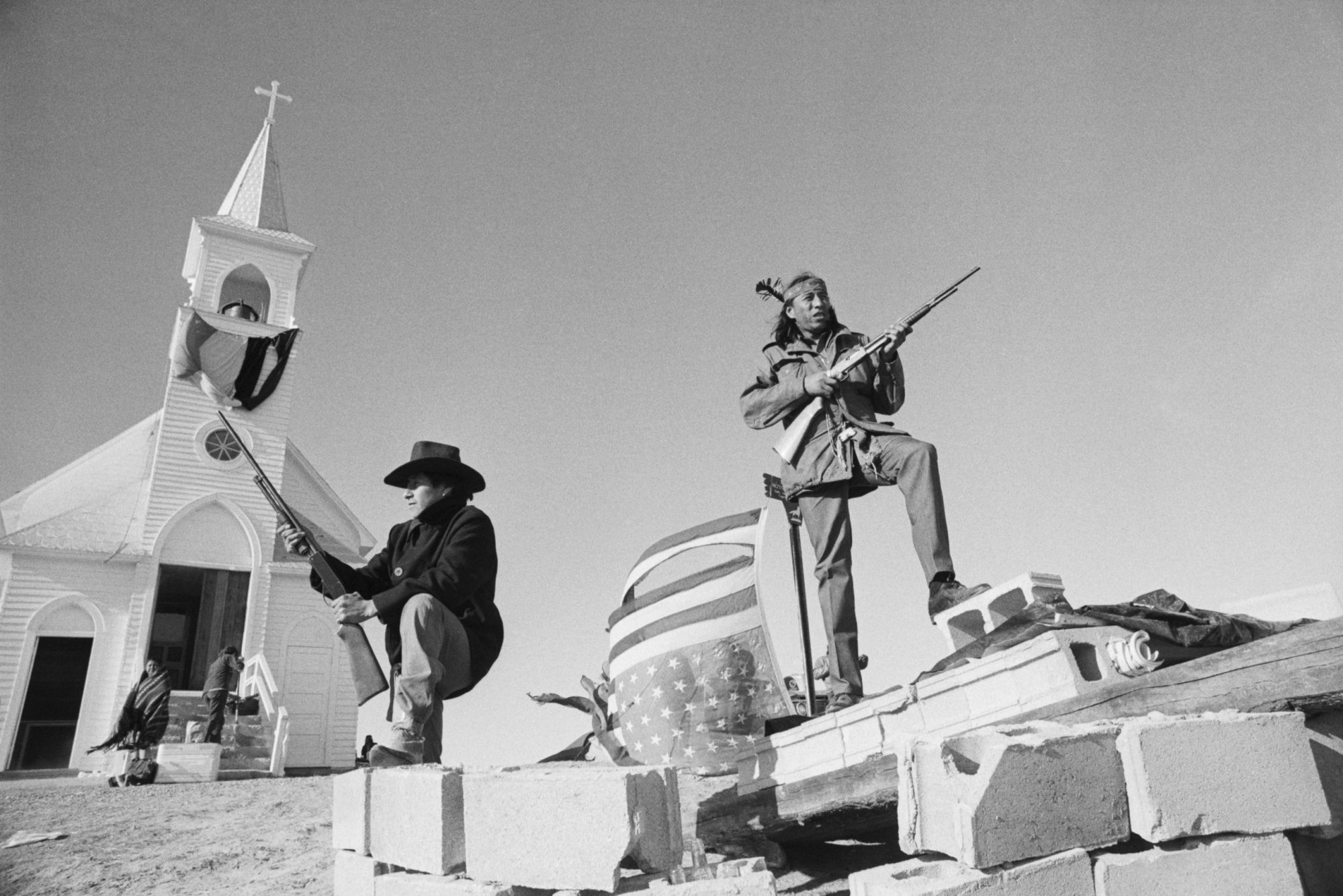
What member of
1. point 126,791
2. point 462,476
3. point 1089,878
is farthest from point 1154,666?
point 126,791

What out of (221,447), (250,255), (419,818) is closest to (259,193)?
(250,255)

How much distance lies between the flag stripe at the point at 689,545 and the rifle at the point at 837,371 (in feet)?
2.35

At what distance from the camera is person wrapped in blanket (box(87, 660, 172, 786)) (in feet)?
41.4

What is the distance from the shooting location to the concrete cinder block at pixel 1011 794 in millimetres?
2373

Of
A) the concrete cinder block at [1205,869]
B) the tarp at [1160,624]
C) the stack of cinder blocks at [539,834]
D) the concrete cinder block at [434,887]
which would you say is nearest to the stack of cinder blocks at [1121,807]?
the concrete cinder block at [1205,869]

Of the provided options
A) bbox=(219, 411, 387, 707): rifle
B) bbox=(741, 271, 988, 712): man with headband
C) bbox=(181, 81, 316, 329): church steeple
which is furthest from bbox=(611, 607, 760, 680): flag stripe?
bbox=(181, 81, 316, 329): church steeple

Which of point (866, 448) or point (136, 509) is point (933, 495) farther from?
point (136, 509)

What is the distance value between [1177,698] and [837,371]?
2.58 meters

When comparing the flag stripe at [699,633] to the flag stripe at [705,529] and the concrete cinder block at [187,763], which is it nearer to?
the flag stripe at [705,529]

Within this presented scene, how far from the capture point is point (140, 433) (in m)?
19.3

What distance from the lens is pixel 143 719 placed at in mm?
12805

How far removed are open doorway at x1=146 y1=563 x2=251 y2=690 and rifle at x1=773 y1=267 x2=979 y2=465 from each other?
592 inches

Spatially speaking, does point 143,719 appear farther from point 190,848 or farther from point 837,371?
point 837,371

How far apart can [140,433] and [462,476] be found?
18.1 m
